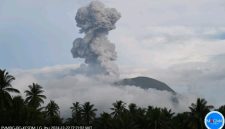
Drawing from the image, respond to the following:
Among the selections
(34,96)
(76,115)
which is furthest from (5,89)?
(76,115)

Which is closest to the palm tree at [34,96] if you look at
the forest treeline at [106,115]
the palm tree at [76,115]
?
the forest treeline at [106,115]

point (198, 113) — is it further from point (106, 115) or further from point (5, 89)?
point (5, 89)

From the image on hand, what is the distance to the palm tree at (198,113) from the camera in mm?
96312

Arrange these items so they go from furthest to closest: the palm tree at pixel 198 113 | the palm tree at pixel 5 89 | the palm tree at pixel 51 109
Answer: the palm tree at pixel 51 109 → the palm tree at pixel 198 113 → the palm tree at pixel 5 89

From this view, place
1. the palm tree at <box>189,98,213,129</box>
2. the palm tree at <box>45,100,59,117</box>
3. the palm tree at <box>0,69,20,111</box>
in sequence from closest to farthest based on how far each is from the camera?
1. the palm tree at <box>0,69,20,111</box>
2. the palm tree at <box>189,98,213,129</box>
3. the palm tree at <box>45,100,59,117</box>

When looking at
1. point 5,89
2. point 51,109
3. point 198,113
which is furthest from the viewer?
point 51,109

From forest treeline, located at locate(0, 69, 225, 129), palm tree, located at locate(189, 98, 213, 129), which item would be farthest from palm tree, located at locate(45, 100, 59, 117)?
palm tree, located at locate(189, 98, 213, 129)

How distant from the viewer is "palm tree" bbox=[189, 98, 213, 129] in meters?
96.3

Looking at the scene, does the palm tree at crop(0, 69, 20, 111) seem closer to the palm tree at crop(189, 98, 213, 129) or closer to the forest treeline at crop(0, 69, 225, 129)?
the forest treeline at crop(0, 69, 225, 129)

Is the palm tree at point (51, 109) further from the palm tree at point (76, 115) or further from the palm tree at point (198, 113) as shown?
the palm tree at point (198, 113)

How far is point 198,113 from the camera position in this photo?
9800 cm

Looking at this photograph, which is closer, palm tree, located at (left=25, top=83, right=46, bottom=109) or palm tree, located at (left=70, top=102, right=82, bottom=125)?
palm tree, located at (left=25, top=83, right=46, bottom=109)

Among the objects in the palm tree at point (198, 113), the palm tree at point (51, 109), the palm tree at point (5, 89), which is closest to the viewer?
the palm tree at point (5, 89)

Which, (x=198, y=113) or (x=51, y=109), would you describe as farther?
(x=51, y=109)
